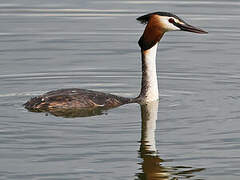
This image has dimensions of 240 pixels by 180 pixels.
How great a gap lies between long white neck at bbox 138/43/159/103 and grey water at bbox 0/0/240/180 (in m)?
0.18

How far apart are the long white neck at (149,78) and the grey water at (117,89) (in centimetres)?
18

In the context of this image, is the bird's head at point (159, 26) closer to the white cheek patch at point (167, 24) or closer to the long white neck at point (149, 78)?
the white cheek patch at point (167, 24)

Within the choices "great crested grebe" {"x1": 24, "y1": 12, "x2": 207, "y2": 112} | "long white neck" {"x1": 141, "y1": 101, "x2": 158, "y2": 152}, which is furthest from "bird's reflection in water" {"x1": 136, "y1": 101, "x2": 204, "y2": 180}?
"great crested grebe" {"x1": 24, "y1": 12, "x2": 207, "y2": 112}

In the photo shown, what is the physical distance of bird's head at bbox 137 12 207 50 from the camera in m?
12.8

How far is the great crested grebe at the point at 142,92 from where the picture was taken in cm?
1215

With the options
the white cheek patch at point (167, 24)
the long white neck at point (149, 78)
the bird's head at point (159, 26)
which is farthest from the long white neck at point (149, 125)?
the white cheek patch at point (167, 24)

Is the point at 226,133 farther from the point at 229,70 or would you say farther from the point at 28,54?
the point at 28,54

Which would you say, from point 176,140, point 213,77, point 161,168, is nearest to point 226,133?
point 176,140

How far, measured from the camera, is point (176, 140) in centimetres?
1073

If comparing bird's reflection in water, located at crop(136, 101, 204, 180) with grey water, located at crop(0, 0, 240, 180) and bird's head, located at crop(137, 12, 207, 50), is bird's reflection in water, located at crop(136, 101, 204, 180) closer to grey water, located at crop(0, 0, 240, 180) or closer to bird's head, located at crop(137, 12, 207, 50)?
grey water, located at crop(0, 0, 240, 180)

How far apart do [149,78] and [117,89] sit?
33.6 inches

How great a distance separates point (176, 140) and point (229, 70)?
12.9ft

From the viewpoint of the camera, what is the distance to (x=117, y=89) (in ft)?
45.0

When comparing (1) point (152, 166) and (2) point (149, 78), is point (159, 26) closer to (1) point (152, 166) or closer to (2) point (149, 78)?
(2) point (149, 78)
